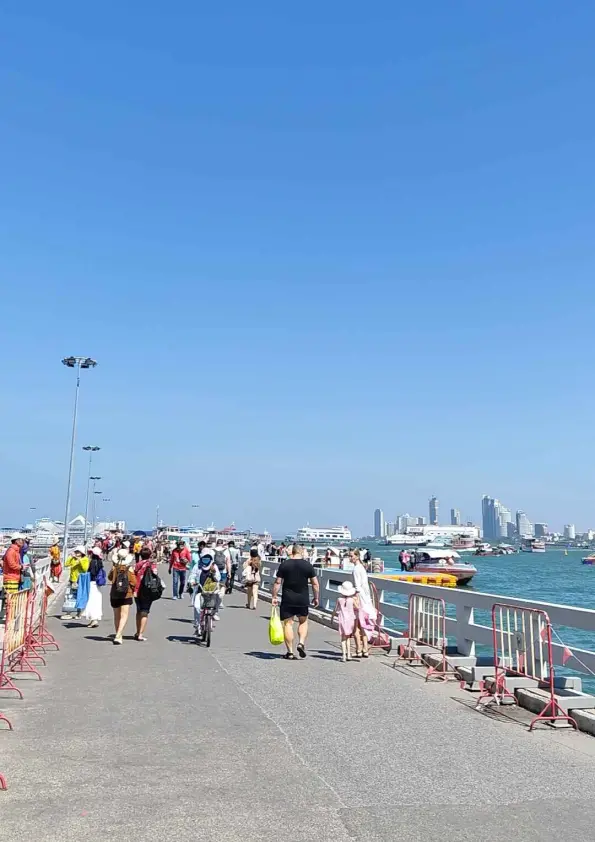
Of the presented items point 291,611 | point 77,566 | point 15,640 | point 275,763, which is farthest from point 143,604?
point 275,763

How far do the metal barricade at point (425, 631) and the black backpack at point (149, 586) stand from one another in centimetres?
445

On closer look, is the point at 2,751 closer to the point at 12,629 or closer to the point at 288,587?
the point at 12,629

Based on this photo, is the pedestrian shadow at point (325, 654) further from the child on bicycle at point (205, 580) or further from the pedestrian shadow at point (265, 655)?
the child on bicycle at point (205, 580)

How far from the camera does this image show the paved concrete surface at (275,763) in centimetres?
523

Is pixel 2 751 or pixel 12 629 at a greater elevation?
pixel 12 629

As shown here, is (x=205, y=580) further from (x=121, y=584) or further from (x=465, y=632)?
(x=465, y=632)

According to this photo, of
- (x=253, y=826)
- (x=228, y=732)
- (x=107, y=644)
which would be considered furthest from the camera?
(x=107, y=644)

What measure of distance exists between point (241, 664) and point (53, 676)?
→ 9.29ft

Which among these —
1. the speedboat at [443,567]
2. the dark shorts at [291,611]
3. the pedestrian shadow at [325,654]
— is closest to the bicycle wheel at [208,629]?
the pedestrian shadow at [325,654]

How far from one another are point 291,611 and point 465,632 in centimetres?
275

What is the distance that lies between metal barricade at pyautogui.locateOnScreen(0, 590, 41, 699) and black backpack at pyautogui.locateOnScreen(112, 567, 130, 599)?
2124 mm

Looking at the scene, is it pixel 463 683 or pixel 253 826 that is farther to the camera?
pixel 463 683

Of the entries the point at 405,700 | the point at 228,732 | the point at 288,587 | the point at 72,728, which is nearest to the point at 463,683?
the point at 405,700

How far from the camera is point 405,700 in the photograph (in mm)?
9750
